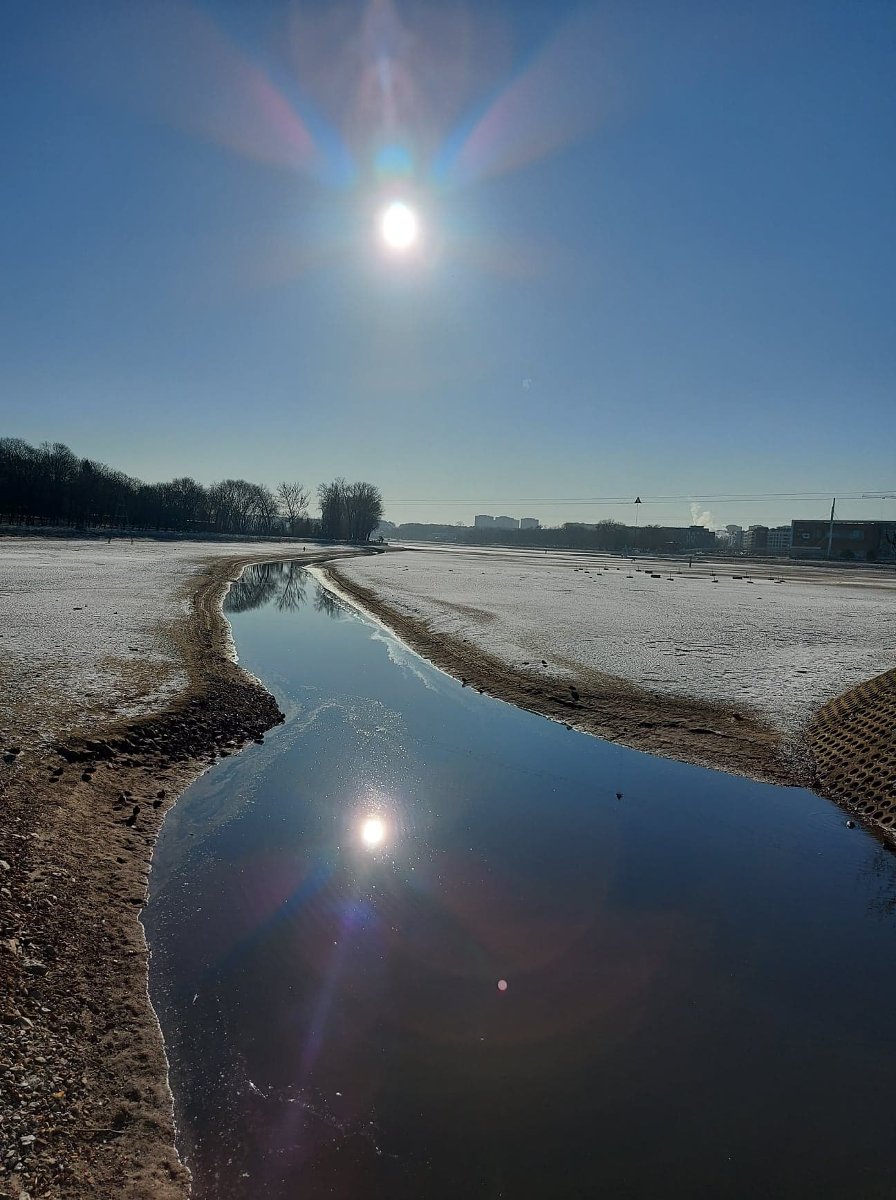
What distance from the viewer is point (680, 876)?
9344mm

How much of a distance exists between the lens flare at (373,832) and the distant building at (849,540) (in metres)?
143

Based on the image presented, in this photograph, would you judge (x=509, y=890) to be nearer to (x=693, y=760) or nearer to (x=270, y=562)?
(x=693, y=760)

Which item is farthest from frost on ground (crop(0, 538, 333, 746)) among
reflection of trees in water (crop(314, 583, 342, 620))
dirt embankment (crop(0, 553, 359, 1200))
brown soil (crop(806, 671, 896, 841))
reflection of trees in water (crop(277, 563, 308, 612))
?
brown soil (crop(806, 671, 896, 841))

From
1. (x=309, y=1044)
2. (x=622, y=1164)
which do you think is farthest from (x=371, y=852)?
(x=622, y=1164)

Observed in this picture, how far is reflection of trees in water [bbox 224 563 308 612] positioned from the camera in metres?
39.8

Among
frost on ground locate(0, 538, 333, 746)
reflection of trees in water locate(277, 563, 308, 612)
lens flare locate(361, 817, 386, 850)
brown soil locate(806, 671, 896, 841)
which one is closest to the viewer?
lens flare locate(361, 817, 386, 850)

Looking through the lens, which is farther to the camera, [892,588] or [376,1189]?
[892,588]

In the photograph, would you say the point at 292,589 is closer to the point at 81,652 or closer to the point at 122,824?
the point at 81,652

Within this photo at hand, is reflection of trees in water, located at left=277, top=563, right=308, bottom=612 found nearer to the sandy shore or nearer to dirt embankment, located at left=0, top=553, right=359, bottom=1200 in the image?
the sandy shore

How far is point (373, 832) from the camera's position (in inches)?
413

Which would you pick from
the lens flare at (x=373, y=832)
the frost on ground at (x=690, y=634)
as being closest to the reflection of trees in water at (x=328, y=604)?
the frost on ground at (x=690, y=634)

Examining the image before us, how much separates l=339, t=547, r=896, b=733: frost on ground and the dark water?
278 inches

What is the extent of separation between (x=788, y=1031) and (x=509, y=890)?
3.51 m

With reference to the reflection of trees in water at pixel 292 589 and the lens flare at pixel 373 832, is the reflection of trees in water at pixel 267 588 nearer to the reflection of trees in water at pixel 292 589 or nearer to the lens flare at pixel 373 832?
the reflection of trees in water at pixel 292 589
